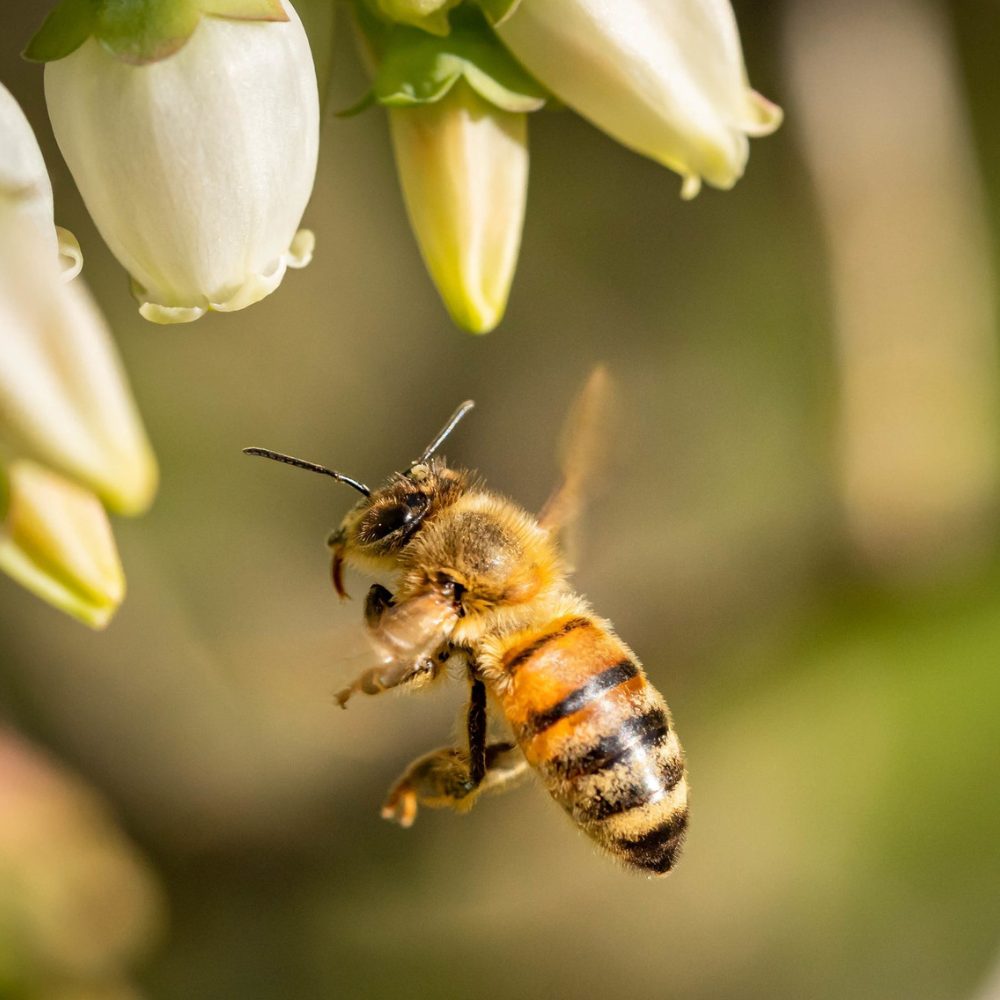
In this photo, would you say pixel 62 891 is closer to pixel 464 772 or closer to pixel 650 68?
pixel 464 772

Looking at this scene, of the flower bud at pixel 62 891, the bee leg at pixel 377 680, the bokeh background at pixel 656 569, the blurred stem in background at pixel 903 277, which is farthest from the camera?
the bokeh background at pixel 656 569

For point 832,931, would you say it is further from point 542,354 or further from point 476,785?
point 476,785

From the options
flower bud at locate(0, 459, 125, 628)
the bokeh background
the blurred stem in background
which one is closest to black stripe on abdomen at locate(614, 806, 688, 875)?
flower bud at locate(0, 459, 125, 628)

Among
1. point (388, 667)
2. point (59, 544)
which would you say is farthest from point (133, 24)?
point (388, 667)

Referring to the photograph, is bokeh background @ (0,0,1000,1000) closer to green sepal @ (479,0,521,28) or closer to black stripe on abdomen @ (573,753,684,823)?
black stripe on abdomen @ (573,753,684,823)

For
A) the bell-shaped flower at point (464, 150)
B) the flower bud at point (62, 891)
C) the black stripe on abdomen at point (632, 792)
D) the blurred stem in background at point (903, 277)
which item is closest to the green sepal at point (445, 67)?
the bell-shaped flower at point (464, 150)

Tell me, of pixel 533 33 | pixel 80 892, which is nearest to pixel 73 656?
pixel 80 892

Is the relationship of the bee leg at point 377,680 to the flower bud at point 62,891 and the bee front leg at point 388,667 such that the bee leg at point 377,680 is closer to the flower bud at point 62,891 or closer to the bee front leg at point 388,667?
the bee front leg at point 388,667
